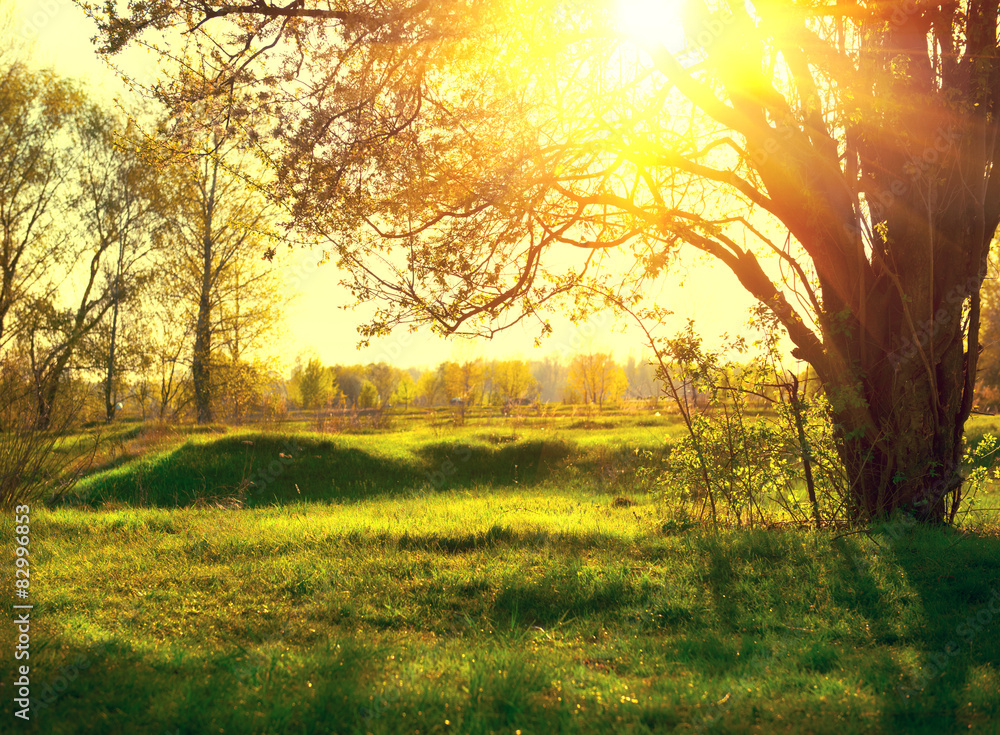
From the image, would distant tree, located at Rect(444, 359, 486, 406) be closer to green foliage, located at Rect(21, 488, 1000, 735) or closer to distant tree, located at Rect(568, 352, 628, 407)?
distant tree, located at Rect(568, 352, 628, 407)

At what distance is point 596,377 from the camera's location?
213 feet

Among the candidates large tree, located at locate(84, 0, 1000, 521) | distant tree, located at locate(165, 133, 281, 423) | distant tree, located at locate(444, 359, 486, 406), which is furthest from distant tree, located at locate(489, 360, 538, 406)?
large tree, located at locate(84, 0, 1000, 521)

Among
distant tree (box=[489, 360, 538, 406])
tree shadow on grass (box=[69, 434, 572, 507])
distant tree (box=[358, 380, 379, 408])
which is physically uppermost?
distant tree (box=[489, 360, 538, 406])

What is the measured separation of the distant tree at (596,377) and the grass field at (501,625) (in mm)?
51174

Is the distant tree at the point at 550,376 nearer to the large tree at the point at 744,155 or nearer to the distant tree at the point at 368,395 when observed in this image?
the distant tree at the point at 368,395

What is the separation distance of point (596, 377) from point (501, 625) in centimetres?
6141

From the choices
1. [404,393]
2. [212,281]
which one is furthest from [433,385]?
[212,281]

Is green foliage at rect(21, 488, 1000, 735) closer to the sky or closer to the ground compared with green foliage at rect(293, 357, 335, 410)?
closer to the ground

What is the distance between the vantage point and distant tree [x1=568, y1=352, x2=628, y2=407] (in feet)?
203

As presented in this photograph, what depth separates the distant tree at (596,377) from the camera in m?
61.8

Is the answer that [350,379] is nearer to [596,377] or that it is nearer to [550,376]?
[596,377]

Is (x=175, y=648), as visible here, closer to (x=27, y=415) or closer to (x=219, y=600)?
(x=219, y=600)

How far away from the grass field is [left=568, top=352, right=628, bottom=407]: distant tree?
51174 millimetres

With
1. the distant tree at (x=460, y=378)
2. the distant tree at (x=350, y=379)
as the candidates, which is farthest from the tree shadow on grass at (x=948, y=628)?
the distant tree at (x=350, y=379)
